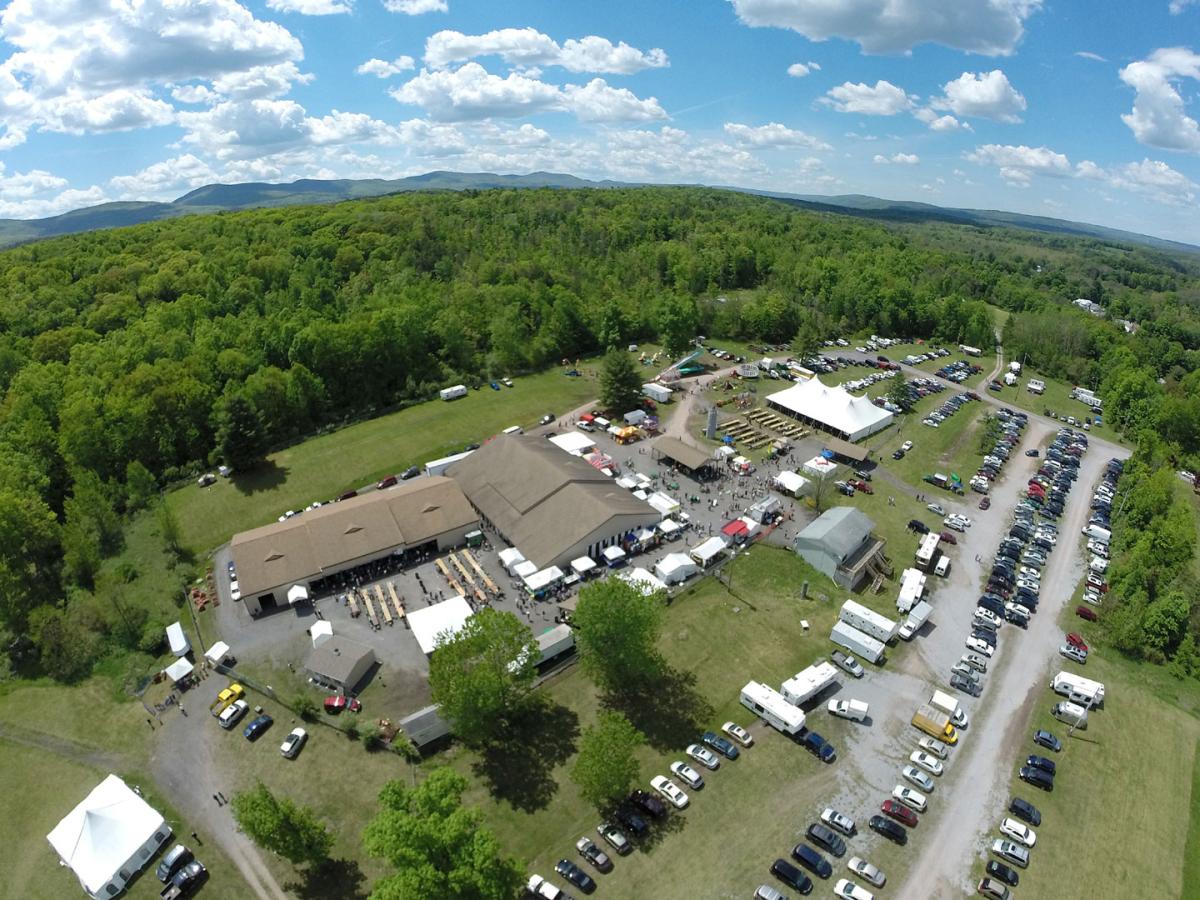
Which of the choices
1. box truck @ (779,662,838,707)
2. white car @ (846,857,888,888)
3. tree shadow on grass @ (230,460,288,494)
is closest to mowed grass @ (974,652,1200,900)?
white car @ (846,857,888,888)

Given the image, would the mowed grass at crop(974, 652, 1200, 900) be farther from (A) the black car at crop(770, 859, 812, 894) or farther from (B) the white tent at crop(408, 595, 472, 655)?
(B) the white tent at crop(408, 595, 472, 655)

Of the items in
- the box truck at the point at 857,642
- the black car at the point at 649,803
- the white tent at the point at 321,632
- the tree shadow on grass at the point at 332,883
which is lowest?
the tree shadow on grass at the point at 332,883

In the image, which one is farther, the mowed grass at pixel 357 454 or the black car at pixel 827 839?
the mowed grass at pixel 357 454

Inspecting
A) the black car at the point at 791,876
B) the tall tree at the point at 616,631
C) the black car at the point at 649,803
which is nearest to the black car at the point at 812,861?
the black car at the point at 791,876

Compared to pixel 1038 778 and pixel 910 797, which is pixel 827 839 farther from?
pixel 1038 778

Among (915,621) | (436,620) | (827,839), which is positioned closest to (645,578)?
(436,620)

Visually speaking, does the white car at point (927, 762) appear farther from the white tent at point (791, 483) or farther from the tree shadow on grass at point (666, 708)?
the white tent at point (791, 483)

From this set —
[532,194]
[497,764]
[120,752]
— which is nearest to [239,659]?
[120,752]
